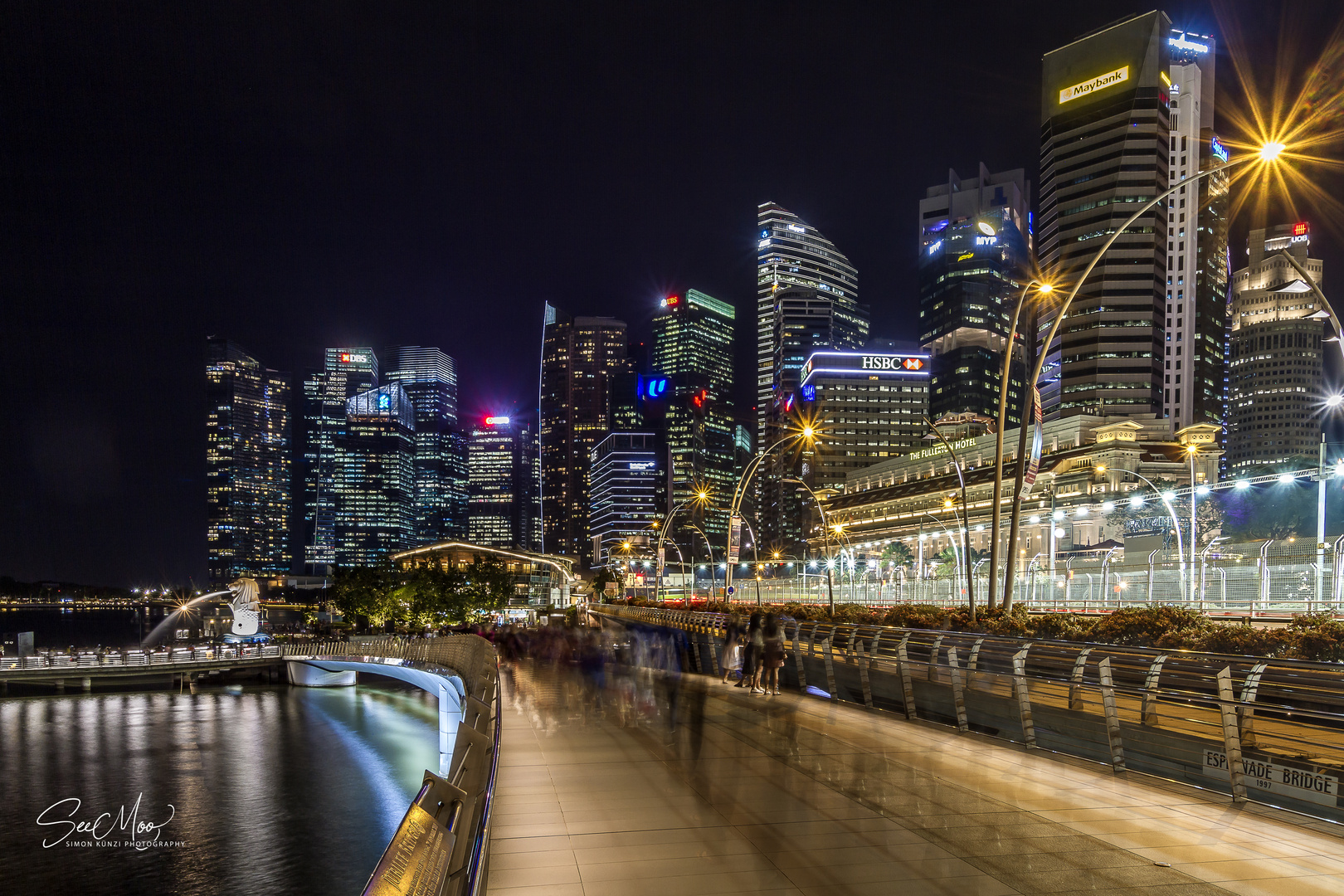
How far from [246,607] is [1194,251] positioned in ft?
515

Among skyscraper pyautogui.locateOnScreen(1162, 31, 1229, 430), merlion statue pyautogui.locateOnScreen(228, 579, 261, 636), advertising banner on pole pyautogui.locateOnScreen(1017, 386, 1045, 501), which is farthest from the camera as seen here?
skyscraper pyautogui.locateOnScreen(1162, 31, 1229, 430)

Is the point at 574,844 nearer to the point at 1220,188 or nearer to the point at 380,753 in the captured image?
the point at 380,753

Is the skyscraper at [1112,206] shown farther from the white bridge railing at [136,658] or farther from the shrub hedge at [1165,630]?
the shrub hedge at [1165,630]

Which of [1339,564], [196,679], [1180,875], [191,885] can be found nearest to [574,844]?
[1180,875]

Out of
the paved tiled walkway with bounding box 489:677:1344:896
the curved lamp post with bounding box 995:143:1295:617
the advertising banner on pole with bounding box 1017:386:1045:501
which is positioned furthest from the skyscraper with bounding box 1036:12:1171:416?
the paved tiled walkway with bounding box 489:677:1344:896

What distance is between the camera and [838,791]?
1009 cm

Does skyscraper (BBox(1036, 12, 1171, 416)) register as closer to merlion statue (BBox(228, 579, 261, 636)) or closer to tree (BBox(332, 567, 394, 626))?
tree (BBox(332, 567, 394, 626))

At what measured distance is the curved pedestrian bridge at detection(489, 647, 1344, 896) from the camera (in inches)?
272

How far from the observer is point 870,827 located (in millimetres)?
8469

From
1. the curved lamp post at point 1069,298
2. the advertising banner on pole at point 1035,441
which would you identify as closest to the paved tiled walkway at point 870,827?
the advertising banner on pole at point 1035,441

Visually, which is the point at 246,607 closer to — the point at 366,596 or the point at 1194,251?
the point at 366,596

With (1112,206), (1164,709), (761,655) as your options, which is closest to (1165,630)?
(761,655)

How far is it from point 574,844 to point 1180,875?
4.65m

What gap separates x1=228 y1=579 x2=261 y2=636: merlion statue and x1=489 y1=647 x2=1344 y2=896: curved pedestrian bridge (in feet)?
241
